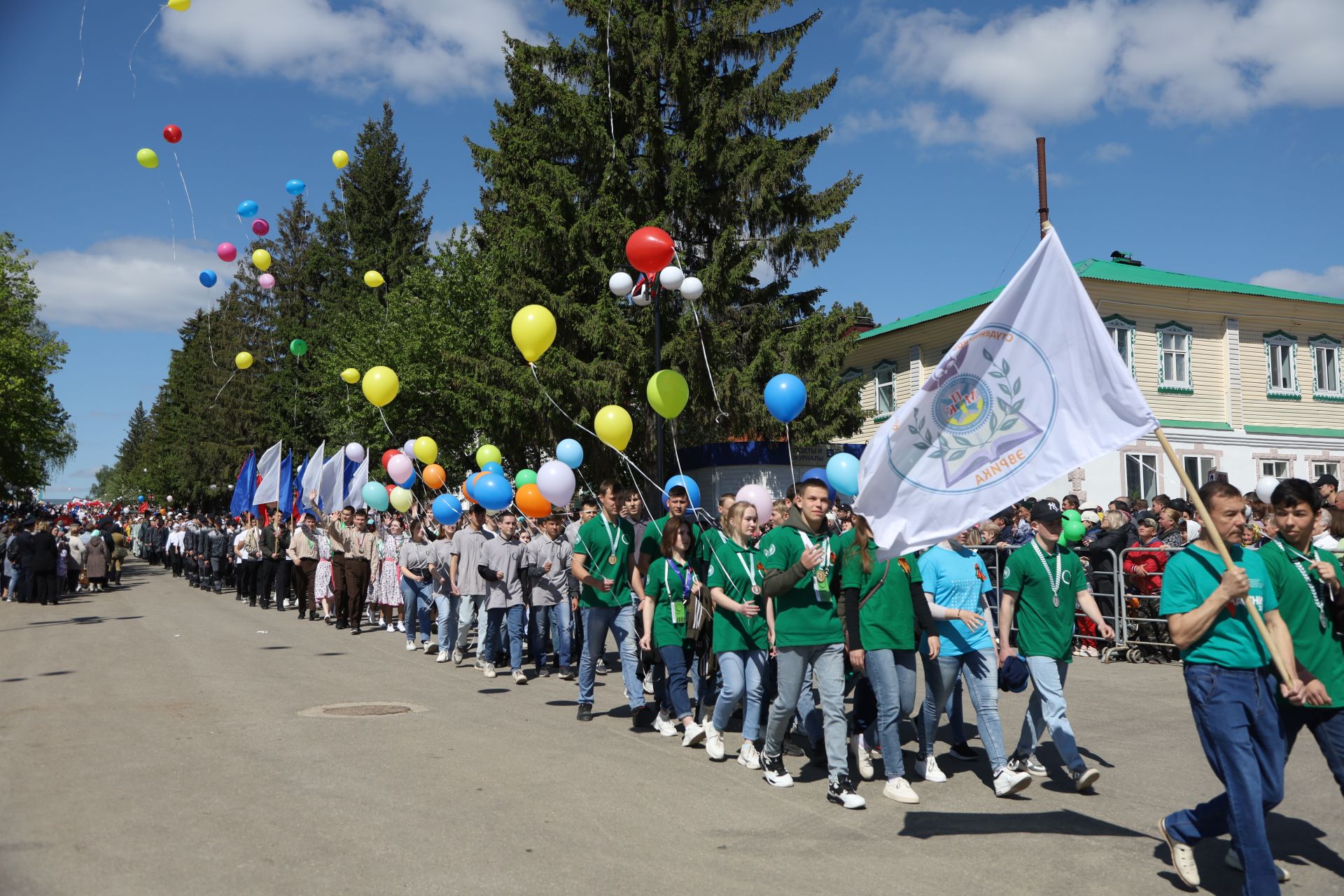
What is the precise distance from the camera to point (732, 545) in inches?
305

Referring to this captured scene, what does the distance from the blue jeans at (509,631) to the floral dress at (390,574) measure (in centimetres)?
531

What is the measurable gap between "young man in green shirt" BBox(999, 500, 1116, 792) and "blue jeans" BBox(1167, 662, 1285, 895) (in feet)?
5.92

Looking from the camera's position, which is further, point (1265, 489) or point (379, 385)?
point (1265, 489)

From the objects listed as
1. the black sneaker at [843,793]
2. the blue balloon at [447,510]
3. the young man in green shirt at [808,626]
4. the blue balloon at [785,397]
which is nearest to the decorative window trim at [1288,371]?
the blue balloon at [785,397]

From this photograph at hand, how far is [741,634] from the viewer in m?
7.69

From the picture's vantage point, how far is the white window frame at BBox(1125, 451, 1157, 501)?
1118 inches

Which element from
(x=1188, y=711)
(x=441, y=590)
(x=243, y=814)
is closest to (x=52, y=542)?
(x=441, y=590)

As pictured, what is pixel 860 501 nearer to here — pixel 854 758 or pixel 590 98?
pixel 854 758

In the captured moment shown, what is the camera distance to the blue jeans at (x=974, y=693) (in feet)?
22.3

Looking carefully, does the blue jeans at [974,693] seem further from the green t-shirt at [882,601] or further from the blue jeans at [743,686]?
the blue jeans at [743,686]

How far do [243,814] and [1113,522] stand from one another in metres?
11.2

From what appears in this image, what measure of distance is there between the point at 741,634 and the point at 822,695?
1017mm

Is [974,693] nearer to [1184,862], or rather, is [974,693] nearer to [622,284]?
[1184,862]

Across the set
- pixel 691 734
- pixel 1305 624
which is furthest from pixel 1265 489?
pixel 1305 624
